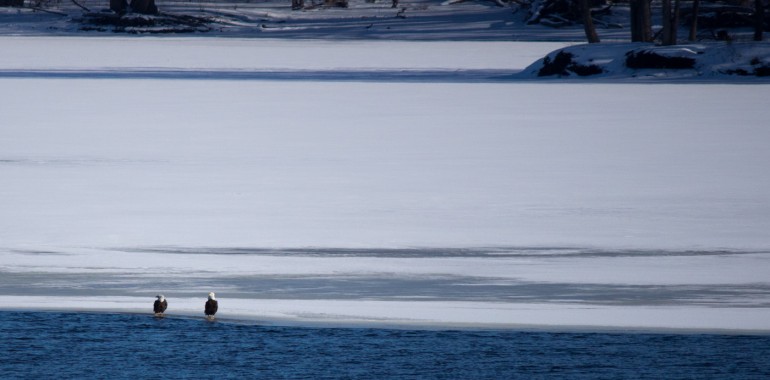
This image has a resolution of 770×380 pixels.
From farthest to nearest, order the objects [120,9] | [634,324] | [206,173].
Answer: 1. [120,9]
2. [206,173]
3. [634,324]

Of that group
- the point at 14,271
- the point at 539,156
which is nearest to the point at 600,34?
the point at 539,156

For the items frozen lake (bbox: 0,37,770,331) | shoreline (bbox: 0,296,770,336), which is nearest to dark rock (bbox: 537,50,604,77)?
frozen lake (bbox: 0,37,770,331)

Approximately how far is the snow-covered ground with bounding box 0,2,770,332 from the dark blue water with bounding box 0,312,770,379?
24 centimetres

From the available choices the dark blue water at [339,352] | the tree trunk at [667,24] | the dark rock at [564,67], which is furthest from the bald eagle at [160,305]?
the tree trunk at [667,24]

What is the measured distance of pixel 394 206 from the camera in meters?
10.1

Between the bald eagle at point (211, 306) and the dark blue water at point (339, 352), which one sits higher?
the bald eagle at point (211, 306)

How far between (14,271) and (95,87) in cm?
1672

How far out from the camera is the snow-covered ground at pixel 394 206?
6672mm

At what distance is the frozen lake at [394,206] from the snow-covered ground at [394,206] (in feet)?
0.10

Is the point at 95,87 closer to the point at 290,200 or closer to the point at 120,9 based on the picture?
the point at 290,200

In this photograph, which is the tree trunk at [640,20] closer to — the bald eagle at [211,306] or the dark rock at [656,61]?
the dark rock at [656,61]

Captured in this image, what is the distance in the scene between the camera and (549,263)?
7.66m

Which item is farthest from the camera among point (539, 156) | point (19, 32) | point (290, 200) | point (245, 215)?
point (19, 32)

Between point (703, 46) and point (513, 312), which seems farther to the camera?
point (703, 46)
